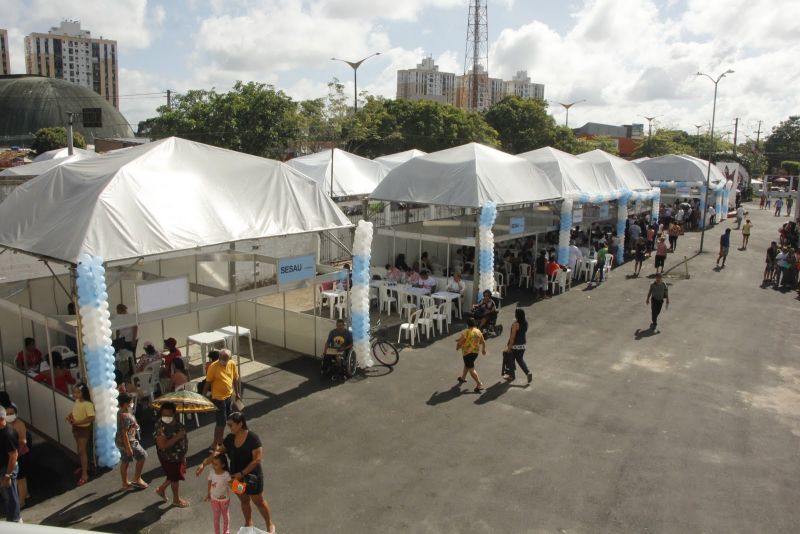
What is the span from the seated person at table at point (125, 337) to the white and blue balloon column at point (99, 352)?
103 inches

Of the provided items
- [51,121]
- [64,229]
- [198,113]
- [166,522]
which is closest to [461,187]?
[64,229]

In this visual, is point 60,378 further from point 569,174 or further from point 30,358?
point 569,174

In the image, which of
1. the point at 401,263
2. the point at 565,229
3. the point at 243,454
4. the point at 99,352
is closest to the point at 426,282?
the point at 401,263

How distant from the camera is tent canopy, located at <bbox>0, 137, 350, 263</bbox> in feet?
29.2

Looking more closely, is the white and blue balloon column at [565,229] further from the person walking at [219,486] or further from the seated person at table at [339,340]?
the person walking at [219,486]

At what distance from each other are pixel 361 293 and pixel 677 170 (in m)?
29.9

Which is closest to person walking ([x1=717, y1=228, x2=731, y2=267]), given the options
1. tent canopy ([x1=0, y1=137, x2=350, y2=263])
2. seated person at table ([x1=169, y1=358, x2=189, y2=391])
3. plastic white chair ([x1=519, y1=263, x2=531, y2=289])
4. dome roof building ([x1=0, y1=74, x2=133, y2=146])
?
plastic white chair ([x1=519, y1=263, x2=531, y2=289])

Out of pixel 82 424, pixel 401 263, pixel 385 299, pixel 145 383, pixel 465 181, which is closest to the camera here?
pixel 82 424

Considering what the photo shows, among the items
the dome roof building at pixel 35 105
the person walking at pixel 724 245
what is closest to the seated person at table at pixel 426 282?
the person walking at pixel 724 245

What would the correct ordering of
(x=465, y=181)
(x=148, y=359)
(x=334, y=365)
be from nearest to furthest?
(x=148, y=359) < (x=334, y=365) < (x=465, y=181)

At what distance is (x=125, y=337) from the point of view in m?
12.0

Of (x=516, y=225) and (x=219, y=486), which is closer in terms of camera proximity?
(x=219, y=486)

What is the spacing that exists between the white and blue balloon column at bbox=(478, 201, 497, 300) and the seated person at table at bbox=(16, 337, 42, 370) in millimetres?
10146

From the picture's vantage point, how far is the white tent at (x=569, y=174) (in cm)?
2092
